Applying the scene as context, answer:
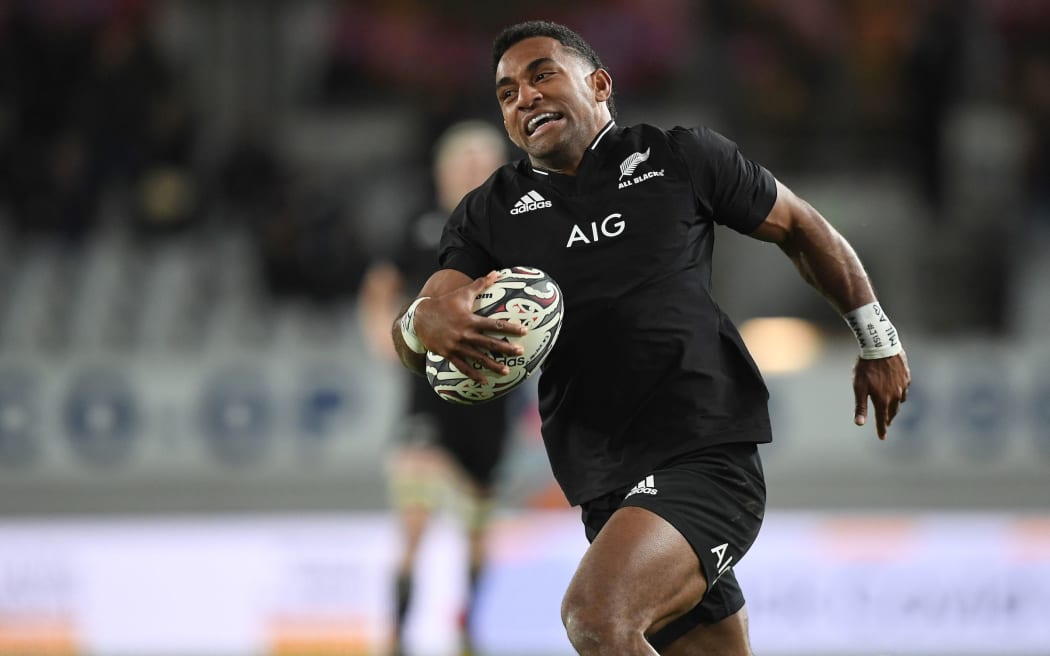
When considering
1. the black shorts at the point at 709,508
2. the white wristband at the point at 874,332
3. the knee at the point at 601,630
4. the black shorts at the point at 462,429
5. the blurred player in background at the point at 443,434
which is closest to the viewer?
the knee at the point at 601,630

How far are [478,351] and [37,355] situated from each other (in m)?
6.90

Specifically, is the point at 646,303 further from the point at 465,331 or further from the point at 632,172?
the point at 465,331

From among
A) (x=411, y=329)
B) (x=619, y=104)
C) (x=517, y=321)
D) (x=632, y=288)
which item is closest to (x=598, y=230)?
(x=632, y=288)

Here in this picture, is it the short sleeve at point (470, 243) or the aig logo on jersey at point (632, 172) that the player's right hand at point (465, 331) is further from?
the aig logo on jersey at point (632, 172)

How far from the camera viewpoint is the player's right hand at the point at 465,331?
10.6 feet

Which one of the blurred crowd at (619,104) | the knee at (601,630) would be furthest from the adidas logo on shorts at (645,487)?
the blurred crowd at (619,104)

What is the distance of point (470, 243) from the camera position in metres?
3.71

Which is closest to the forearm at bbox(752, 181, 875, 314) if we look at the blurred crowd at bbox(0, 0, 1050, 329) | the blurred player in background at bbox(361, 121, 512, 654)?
the blurred player in background at bbox(361, 121, 512, 654)

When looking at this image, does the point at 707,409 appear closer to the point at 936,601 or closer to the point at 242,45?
the point at 936,601

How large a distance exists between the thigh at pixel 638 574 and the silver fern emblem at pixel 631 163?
2.88 ft

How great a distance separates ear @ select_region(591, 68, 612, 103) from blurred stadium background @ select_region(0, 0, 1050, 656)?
3977mm

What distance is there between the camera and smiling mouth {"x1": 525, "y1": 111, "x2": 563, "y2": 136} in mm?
3605

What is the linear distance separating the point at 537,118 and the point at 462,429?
334 centimetres

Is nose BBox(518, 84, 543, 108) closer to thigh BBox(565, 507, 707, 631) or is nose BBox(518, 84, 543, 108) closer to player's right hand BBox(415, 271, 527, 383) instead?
player's right hand BBox(415, 271, 527, 383)
